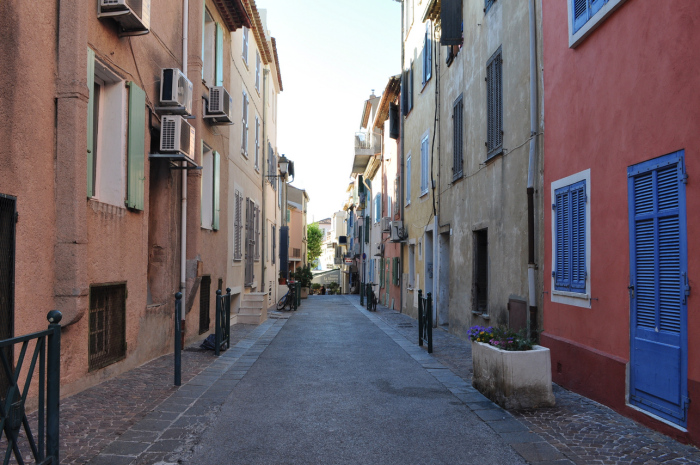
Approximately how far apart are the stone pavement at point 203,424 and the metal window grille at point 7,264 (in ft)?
3.18

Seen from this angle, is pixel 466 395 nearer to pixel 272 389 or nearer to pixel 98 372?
pixel 272 389

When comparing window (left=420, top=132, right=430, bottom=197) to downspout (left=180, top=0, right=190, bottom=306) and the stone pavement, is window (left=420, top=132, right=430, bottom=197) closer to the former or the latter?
downspout (left=180, top=0, right=190, bottom=306)

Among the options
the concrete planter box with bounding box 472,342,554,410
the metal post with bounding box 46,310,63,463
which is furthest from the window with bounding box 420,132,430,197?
the metal post with bounding box 46,310,63,463

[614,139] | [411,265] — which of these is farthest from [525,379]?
[411,265]

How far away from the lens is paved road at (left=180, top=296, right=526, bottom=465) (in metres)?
4.48

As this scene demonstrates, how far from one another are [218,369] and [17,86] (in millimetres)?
4565

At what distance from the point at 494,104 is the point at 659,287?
5914 mm

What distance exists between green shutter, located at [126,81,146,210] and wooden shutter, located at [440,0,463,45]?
733 cm

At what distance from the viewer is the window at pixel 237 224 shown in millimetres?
14852

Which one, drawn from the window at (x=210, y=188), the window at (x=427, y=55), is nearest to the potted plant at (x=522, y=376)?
the window at (x=210, y=188)

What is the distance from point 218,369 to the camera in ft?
27.2

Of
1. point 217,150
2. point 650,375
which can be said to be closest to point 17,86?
point 650,375

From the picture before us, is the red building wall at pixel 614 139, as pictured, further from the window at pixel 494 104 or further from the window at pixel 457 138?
the window at pixel 457 138

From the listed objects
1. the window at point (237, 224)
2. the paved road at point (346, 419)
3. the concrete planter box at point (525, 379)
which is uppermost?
the window at point (237, 224)
